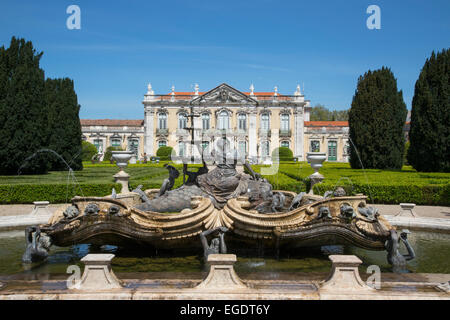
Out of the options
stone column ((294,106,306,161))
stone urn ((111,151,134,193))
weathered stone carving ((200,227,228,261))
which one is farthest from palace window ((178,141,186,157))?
weathered stone carving ((200,227,228,261))

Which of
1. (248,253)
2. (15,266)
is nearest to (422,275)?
(248,253)

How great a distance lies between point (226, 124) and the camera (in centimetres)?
4675

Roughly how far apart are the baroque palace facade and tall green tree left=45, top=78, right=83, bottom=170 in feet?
68.3

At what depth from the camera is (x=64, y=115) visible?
937 inches

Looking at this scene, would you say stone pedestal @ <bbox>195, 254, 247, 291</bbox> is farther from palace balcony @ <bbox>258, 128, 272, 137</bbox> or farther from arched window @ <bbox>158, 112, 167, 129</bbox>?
arched window @ <bbox>158, 112, 167, 129</bbox>

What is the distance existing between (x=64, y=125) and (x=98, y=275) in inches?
894

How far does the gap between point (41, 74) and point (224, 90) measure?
→ 95.6ft

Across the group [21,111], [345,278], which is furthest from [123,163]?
[21,111]

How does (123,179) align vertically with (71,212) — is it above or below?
below

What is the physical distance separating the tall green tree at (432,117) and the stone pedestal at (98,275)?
1758 centimetres

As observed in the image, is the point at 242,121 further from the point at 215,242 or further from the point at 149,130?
the point at 215,242

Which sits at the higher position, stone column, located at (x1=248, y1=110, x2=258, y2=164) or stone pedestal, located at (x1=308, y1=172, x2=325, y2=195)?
stone column, located at (x1=248, y1=110, x2=258, y2=164)

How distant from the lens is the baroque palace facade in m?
45.8
